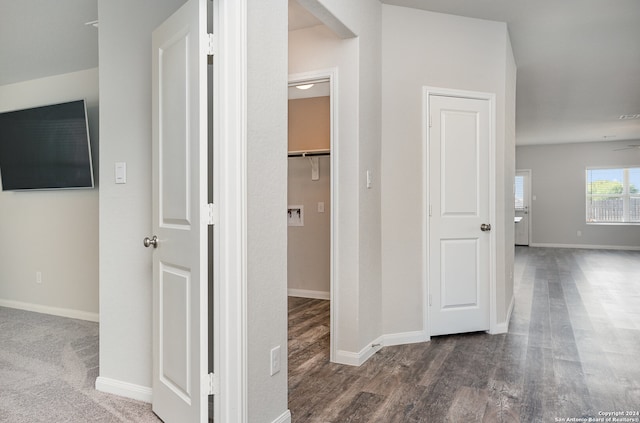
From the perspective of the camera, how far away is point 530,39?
4.08 metres

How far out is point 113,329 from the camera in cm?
247

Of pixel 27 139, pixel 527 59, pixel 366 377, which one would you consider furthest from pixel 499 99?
pixel 27 139

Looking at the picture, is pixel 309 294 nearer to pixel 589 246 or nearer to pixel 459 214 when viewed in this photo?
pixel 459 214

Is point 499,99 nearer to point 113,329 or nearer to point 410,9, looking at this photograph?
point 410,9

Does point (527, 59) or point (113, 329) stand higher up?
point (527, 59)

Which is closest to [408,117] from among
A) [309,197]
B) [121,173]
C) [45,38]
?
[309,197]

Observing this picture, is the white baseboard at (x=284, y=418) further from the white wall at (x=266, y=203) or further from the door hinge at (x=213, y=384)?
the door hinge at (x=213, y=384)

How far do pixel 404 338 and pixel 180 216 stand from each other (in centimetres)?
220

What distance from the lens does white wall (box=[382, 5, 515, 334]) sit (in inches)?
133

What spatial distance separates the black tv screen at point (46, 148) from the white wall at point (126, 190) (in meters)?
1.74

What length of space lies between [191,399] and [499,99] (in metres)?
3.29

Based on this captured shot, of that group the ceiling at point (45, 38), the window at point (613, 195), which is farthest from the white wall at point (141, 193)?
the window at point (613, 195)

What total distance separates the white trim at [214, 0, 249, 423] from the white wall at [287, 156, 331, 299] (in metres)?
3.34

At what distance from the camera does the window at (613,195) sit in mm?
9969
